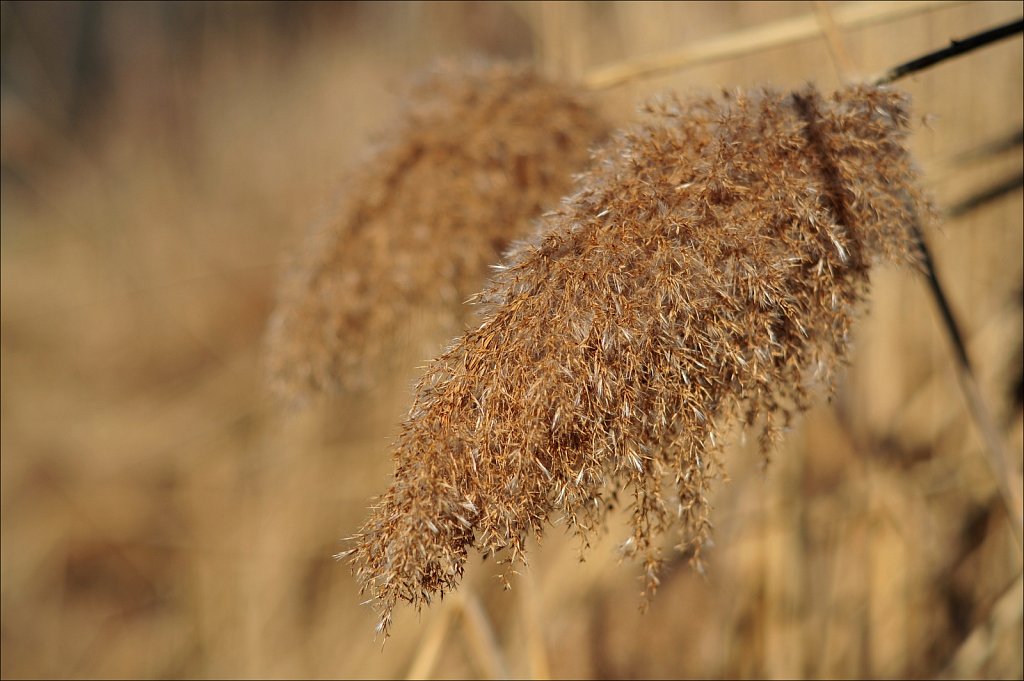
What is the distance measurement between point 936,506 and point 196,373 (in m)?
2.45

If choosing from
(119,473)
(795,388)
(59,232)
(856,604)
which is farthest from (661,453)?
(59,232)

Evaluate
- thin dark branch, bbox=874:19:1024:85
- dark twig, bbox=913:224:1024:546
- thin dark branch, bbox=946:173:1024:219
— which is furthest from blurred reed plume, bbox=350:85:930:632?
thin dark branch, bbox=946:173:1024:219

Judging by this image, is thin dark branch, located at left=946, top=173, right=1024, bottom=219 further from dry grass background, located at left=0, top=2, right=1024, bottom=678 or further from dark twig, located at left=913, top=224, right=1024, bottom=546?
dark twig, located at left=913, top=224, right=1024, bottom=546

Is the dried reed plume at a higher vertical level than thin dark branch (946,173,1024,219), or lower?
higher

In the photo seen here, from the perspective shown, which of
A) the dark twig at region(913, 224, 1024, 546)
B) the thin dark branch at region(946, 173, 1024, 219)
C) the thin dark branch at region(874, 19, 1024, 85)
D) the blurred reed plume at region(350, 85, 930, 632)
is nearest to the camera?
the blurred reed plume at region(350, 85, 930, 632)

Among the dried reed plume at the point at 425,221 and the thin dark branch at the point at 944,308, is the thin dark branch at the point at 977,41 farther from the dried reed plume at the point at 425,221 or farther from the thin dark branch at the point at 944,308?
the dried reed plume at the point at 425,221

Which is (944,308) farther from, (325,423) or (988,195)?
(325,423)

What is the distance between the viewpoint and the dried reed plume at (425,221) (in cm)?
95

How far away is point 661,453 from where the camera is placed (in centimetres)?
61

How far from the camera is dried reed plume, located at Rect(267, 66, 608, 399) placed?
3.11ft

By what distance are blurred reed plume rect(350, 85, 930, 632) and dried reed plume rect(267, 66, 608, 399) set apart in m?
0.30

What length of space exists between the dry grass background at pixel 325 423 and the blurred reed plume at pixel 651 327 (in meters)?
0.31

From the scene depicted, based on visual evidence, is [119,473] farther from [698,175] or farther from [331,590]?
[698,175]

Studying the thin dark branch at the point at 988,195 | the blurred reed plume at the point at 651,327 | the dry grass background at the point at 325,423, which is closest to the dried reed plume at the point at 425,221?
the dry grass background at the point at 325,423
